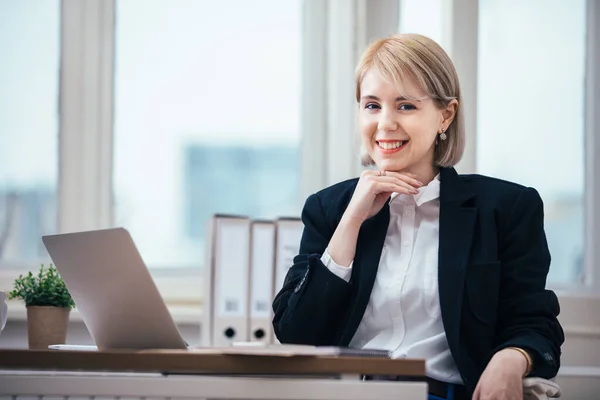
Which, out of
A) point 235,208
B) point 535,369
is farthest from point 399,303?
point 235,208

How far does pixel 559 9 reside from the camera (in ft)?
9.07

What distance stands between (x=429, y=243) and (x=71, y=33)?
145 centimetres

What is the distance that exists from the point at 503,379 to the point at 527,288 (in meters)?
0.25

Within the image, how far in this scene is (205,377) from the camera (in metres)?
1.27

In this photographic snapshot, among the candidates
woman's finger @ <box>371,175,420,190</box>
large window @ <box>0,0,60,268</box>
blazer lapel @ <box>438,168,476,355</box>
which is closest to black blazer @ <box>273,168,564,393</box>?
blazer lapel @ <box>438,168,476,355</box>

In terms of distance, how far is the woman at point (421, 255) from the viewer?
68.1 inches

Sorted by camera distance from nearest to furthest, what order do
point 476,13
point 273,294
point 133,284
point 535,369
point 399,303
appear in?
1. point 133,284
2. point 535,369
3. point 399,303
4. point 273,294
5. point 476,13

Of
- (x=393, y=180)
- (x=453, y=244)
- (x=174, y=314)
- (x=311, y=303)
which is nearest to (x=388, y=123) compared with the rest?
(x=393, y=180)

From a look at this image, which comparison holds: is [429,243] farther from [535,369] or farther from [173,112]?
[173,112]

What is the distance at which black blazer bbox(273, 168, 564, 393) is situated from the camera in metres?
1.72

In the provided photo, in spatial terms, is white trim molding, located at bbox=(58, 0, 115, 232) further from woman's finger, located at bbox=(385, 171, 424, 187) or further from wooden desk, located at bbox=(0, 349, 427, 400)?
wooden desk, located at bbox=(0, 349, 427, 400)

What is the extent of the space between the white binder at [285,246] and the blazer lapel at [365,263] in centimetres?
52

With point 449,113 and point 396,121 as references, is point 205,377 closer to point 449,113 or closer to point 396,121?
point 396,121

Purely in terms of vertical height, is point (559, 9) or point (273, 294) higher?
point (559, 9)
